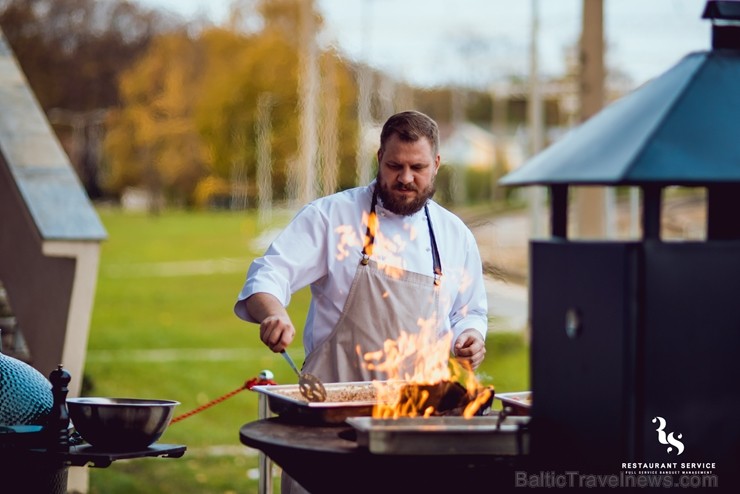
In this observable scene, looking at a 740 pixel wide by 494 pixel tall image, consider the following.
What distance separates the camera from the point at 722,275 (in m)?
3.06

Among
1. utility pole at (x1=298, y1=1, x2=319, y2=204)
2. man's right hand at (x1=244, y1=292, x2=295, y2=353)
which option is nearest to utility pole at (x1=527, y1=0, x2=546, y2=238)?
utility pole at (x1=298, y1=1, x2=319, y2=204)

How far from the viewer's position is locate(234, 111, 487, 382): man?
450 cm

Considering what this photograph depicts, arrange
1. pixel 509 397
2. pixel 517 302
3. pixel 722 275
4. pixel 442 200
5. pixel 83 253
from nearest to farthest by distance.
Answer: pixel 722 275 → pixel 509 397 → pixel 83 253 → pixel 442 200 → pixel 517 302

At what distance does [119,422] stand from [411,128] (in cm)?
139

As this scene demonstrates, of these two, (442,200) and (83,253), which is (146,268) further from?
(83,253)

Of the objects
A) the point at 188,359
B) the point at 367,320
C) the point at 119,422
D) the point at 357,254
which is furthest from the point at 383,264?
the point at 188,359

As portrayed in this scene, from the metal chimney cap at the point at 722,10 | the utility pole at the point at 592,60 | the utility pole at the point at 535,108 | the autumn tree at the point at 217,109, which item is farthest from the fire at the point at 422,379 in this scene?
the autumn tree at the point at 217,109

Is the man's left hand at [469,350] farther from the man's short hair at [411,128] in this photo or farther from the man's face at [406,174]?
the man's short hair at [411,128]

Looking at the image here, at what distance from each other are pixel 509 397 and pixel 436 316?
0.82m

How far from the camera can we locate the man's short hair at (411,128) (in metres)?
4.44

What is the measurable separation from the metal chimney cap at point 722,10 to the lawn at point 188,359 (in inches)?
54.4

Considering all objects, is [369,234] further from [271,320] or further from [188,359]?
[188,359]

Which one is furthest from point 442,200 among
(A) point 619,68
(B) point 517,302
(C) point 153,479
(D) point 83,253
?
(D) point 83,253

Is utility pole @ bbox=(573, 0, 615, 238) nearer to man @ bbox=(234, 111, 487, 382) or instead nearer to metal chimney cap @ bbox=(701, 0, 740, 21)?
man @ bbox=(234, 111, 487, 382)
